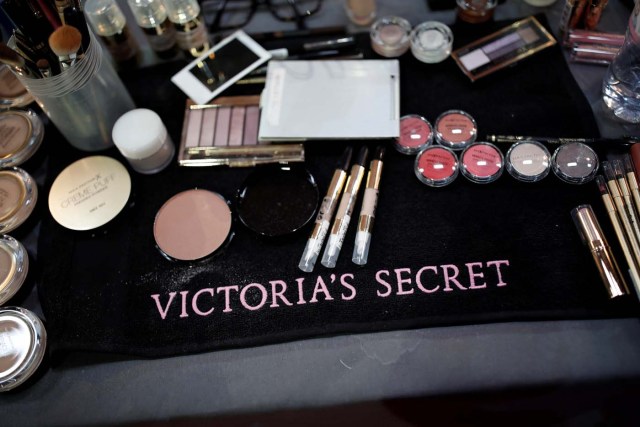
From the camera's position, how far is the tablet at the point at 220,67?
1.02m

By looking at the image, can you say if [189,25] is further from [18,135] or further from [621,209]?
[621,209]

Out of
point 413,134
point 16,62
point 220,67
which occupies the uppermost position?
point 16,62

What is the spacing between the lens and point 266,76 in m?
1.02

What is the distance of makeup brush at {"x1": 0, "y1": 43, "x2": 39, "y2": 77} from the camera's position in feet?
2.60

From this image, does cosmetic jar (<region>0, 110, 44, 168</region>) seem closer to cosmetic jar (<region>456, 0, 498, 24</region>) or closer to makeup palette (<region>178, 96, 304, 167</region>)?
makeup palette (<region>178, 96, 304, 167</region>)

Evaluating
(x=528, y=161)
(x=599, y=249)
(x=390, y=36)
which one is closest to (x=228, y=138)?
(x=390, y=36)

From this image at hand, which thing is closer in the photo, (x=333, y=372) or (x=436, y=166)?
(x=333, y=372)

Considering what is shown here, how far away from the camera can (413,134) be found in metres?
0.96

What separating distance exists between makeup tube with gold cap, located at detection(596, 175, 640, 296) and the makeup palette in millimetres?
482

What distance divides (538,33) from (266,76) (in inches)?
20.0

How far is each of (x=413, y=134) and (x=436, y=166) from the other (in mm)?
75

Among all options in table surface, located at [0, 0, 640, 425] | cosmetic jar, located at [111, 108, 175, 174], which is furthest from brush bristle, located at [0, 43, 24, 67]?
table surface, located at [0, 0, 640, 425]

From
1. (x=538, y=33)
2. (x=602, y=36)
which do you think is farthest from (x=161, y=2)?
(x=602, y=36)

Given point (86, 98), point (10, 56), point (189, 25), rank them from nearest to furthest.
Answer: point (10, 56), point (86, 98), point (189, 25)
